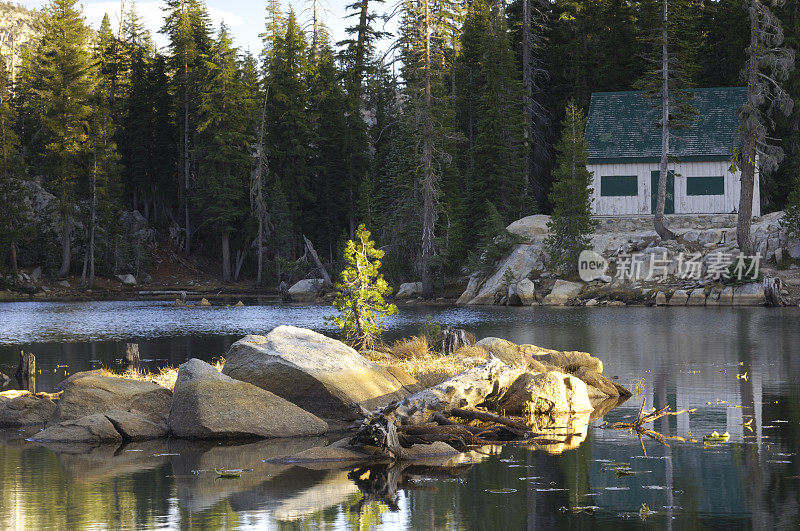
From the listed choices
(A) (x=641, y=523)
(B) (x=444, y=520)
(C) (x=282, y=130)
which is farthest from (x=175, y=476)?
(C) (x=282, y=130)

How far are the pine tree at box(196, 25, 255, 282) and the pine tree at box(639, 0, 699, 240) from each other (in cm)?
3227

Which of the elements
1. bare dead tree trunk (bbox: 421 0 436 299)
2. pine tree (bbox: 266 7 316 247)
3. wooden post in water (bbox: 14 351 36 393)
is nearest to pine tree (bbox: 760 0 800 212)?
bare dead tree trunk (bbox: 421 0 436 299)

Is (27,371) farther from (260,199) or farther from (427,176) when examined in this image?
(260,199)

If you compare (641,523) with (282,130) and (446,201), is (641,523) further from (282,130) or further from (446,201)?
(282,130)

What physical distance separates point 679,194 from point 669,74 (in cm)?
670

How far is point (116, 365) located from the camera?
22734 mm

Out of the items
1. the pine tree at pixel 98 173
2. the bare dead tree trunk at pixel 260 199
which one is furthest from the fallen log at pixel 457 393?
the pine tree at pixel 98 173

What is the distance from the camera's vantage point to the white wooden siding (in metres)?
49.5

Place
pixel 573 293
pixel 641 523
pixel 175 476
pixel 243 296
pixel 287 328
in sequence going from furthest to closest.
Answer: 1. pixel 243 296
2. pixel 573 293
3. pixel 287 328
4. pixel 175 476
5. pixel 641 523

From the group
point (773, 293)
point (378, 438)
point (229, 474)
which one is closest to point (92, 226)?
point (773, 293)

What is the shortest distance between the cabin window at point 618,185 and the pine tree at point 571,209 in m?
2.06

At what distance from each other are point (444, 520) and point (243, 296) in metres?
54.3

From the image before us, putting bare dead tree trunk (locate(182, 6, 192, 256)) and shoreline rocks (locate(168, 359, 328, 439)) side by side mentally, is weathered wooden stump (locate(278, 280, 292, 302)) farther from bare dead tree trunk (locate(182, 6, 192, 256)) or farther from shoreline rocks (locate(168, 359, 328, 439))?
shoreline rocks (locate(168, 359, 328, 439))

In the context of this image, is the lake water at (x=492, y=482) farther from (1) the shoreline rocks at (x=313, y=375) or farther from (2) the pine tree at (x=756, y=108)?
(2) the pine tree at (x=756, y=108)
